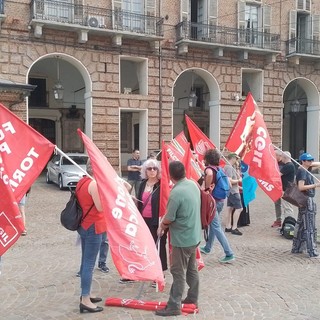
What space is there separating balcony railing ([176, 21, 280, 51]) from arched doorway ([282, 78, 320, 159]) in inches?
126

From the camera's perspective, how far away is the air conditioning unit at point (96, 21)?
20.4 m

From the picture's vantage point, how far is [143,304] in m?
5.22

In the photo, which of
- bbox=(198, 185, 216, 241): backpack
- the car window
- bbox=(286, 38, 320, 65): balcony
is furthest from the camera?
bbox=(286, 38, 320, 65): balcony

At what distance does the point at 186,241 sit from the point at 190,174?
1.98 metres

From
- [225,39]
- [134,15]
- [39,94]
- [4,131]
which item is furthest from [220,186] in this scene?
[39,94]

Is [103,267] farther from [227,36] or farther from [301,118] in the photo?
[301,118]

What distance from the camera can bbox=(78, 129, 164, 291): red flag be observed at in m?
4.54

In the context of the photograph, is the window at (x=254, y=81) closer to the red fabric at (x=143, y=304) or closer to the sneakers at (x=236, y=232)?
the sneakers at (x=236, y=232)

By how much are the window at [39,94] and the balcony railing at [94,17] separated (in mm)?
6818

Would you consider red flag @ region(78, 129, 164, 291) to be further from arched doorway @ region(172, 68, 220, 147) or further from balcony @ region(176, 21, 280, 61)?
arched doorway @ region(172, 68, 220, 147)

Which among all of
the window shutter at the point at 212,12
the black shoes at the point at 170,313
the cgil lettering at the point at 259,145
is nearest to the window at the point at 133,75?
the window shutter at the point at 212,12

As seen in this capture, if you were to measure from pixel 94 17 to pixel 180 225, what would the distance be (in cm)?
1765

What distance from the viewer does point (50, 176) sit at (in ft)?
65.5

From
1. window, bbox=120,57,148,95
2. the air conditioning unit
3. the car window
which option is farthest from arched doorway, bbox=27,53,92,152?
the car window
